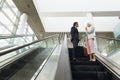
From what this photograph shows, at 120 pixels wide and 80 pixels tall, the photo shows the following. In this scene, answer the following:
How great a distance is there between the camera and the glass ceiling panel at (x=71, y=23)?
18.1 m

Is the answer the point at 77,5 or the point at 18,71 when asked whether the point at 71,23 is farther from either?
the point at 18,71

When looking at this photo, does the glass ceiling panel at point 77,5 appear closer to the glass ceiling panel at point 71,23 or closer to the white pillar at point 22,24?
the white pillar at point 22,24

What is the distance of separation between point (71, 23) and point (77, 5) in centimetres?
460

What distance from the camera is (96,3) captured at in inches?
546

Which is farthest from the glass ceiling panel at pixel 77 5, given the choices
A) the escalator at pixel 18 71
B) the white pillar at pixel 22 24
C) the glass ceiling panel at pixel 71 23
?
the escalator at pixel 18 71

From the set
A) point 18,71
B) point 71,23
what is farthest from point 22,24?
point 18,71

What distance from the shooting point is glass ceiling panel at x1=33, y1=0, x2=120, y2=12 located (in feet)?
45.5

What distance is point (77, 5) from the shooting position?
14.2 meters

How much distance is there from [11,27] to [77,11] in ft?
16.4

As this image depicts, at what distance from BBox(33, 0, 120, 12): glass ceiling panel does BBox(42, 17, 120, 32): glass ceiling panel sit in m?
3.51

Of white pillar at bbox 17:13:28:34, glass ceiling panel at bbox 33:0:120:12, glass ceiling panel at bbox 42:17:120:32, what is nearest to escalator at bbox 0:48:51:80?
white pillar at bbox 17:13:28:34

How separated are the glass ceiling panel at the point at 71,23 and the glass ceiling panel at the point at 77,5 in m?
3.51

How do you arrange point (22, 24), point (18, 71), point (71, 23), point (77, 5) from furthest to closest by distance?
point (71, 23)
point (77, 5)
point (22, 24)
point (18, 71)

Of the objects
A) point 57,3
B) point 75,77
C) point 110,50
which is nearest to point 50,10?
point 57,3
